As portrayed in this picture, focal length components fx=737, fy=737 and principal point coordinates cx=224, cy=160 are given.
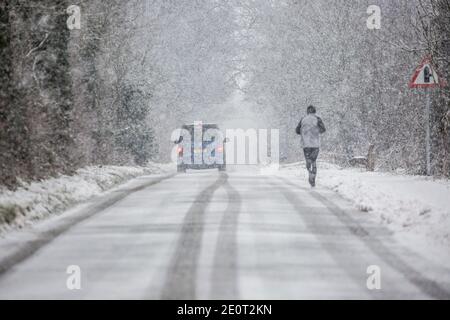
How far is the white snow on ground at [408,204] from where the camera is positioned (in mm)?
10523

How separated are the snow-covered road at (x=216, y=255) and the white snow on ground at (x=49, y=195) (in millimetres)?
487

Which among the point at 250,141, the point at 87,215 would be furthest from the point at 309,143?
the point at 250,141

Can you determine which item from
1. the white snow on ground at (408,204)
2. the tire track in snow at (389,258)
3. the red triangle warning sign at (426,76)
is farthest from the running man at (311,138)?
the tire track in snow at (389,258)

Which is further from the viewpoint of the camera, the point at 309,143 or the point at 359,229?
the point at 309,143

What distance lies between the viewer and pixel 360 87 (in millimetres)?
28328

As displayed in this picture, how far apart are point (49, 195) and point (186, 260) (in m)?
6.50

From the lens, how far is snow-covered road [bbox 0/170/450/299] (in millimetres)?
7355

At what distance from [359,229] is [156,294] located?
5267 millimetres

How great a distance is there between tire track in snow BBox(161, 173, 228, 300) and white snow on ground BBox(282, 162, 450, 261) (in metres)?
3.00

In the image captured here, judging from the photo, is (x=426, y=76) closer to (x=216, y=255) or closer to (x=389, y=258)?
(x=389, y=258)
